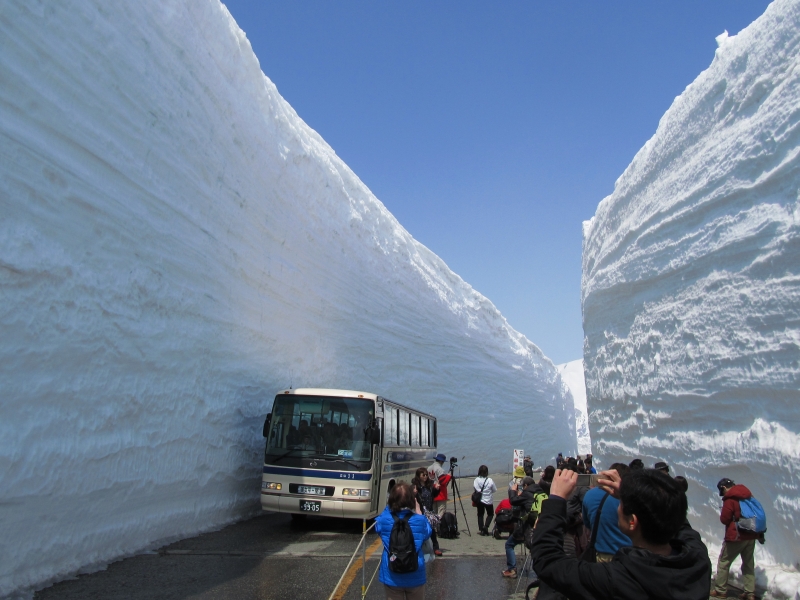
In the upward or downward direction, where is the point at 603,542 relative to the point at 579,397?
downward

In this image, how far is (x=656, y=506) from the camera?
2.03m

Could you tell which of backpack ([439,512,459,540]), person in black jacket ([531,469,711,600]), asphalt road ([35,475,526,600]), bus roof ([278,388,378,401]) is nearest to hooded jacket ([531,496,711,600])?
person in black jacket ([531,469,711,600])

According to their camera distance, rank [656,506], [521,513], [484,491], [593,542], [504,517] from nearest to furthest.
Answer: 1. [656,506]
2. [593,542]
3. [521,513]
4. [504,517]
5. [484,491]

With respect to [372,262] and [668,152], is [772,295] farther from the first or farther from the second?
[372,262]

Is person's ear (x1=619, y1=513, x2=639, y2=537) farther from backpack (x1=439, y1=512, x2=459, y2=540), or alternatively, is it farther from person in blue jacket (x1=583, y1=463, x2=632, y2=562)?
backpack (x1=439, y1=512, x2=459, y2=540)

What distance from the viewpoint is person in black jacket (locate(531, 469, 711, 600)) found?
74.5 inches

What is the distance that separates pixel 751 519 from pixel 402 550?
3.77 metres

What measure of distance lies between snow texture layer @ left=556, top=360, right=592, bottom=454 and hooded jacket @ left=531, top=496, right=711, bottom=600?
105 feet

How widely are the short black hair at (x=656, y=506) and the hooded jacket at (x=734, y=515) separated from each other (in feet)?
14.9

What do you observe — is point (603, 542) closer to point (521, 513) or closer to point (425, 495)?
point (521, 513)

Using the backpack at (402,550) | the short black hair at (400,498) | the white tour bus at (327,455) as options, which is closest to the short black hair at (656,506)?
the backpack at (402,550)

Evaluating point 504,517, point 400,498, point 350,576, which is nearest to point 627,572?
point 400,498

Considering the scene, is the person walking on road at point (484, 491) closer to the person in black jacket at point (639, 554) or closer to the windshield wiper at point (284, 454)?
the windshield wiper at point (284, 454)

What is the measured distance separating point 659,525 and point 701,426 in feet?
26.1
